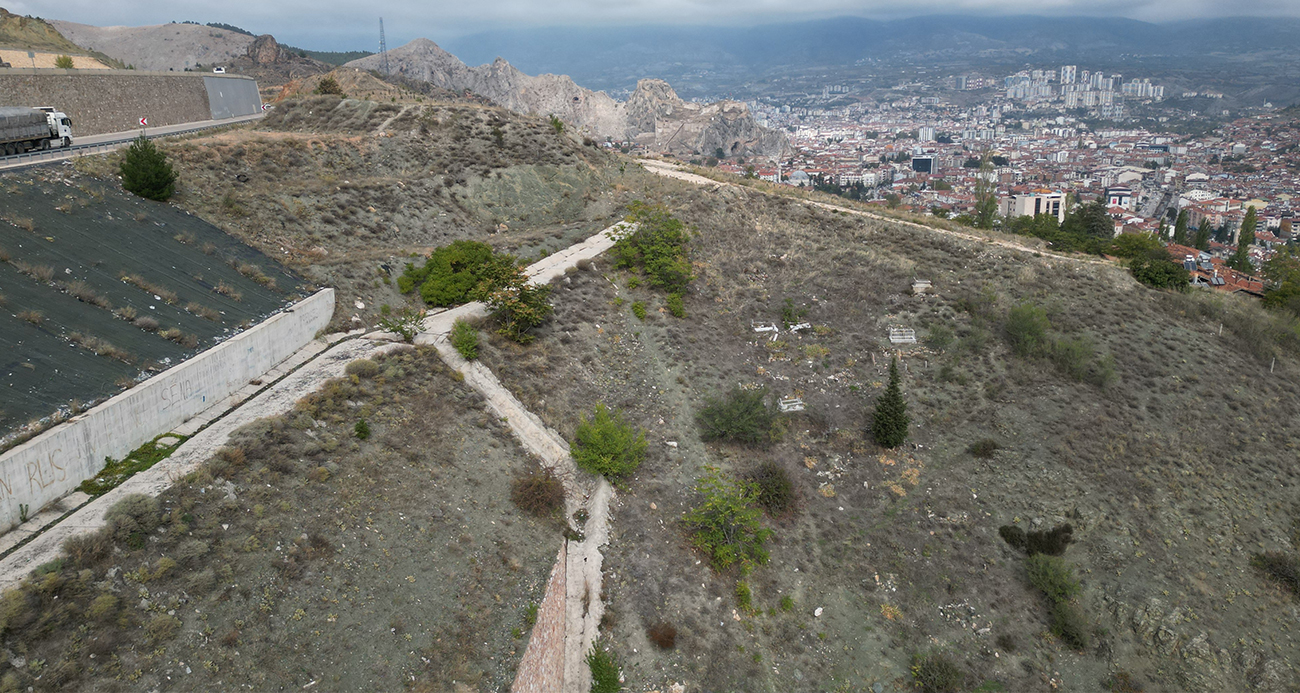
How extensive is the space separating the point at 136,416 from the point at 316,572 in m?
5.20

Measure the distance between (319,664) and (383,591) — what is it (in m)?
1.88

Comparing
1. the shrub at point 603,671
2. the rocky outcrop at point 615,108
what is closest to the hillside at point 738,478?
the shrub at point 603,671

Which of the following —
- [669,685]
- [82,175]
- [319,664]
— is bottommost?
[669,685]

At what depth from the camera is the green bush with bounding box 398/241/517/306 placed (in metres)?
23.3

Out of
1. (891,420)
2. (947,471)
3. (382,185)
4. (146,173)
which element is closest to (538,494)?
(891,420)

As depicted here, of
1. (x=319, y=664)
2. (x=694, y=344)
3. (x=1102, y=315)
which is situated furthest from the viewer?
(x=1102, y=315)

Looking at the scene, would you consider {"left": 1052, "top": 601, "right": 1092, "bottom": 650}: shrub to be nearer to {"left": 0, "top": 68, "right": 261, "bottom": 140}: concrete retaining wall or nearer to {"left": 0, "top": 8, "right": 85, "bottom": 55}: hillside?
{"left": 0, "top": 68, "right": 261, "bottom": 140}: concrete retaining wall

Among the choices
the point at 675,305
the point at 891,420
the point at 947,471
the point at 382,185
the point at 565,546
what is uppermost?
the point at 382,185

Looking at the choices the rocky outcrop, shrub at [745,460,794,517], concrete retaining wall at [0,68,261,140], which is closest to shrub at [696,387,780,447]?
shrub at [745,460,794,517]

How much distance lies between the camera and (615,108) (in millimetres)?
185375

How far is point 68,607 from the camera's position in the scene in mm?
9523

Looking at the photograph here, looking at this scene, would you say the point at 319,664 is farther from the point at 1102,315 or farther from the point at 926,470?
the point at 1102,315

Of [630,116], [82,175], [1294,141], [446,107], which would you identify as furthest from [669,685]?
Answer: [1294,141]

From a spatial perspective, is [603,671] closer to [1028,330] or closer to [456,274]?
[456,274]
